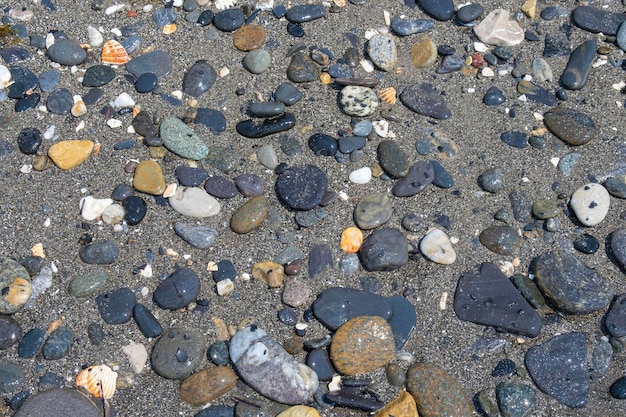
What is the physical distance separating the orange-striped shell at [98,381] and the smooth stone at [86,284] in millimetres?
341

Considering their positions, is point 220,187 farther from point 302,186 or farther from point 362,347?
point 362,347

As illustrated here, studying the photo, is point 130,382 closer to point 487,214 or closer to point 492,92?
point 487,214

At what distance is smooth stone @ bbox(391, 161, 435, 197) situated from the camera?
308 centimetres

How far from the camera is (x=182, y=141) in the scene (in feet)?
10.4

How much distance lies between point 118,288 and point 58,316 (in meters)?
0.28

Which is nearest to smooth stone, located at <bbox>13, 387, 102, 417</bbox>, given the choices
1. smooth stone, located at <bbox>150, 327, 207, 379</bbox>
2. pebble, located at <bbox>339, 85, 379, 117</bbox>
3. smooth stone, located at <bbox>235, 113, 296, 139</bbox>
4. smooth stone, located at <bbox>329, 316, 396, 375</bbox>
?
smooth stone, located at <bbox>150, 327, 207, 379</bbox>

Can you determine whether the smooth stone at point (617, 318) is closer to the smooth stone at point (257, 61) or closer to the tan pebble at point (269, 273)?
the tan pebble at point (269, 273)

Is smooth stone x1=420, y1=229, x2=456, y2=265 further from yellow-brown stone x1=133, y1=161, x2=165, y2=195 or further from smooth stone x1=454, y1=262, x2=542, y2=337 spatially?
yellow-brown stone x1=133, y1=161, x2=165, y2=195

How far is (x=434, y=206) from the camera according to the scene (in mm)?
3068

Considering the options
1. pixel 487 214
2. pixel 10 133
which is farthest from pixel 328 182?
pixel 10 133

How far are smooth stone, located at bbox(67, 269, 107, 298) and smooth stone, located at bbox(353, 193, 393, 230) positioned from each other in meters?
1.20

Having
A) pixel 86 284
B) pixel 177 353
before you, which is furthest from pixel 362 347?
pixel 86 284

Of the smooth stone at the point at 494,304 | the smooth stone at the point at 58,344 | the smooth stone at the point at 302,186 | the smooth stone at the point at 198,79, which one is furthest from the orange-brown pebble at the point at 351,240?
the smooth stone at the point at 58,344

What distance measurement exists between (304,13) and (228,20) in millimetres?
422
